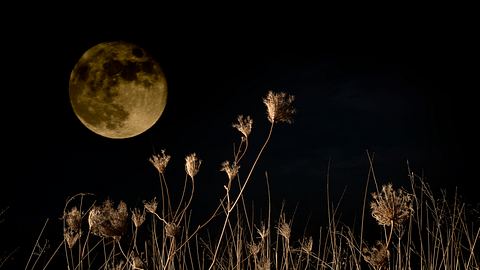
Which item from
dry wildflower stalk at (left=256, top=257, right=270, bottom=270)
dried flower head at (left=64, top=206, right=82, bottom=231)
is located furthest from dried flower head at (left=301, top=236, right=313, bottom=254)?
dried flower head at (left=64, top=206, right=82, bottom=231)

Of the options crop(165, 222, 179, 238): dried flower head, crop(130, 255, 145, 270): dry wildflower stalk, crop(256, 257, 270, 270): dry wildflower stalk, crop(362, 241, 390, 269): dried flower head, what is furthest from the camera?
crop(256, 257, 270, 270): dry wildflower stalk

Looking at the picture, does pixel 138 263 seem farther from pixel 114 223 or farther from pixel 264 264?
pixel 264 264

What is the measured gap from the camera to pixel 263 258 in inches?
151

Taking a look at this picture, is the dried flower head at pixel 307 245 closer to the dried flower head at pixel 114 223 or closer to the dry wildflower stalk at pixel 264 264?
the dry wildflower stalk at pixel 264 264

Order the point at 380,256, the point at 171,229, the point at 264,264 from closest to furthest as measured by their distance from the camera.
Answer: the point at 380,256
the point at 171,229
the point at 264,264

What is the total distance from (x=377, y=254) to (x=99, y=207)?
5.18ft

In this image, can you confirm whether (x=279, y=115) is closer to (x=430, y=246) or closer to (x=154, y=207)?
(x=154, y=207)

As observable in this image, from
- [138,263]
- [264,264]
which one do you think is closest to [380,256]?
[138,263]

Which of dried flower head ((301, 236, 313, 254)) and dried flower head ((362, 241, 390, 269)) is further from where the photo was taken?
dried flower head ((301, 236, 313, 254))

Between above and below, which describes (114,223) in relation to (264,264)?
above

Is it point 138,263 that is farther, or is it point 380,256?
point 138,263

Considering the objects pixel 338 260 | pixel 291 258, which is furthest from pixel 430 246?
pixel 291 258

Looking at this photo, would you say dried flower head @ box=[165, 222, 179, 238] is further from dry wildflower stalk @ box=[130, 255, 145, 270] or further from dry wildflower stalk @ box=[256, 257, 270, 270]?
dry wildflower stalk @ box=[256, 257, 270, 270]

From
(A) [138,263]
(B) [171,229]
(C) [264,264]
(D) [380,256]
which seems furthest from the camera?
(C) [264,264]
